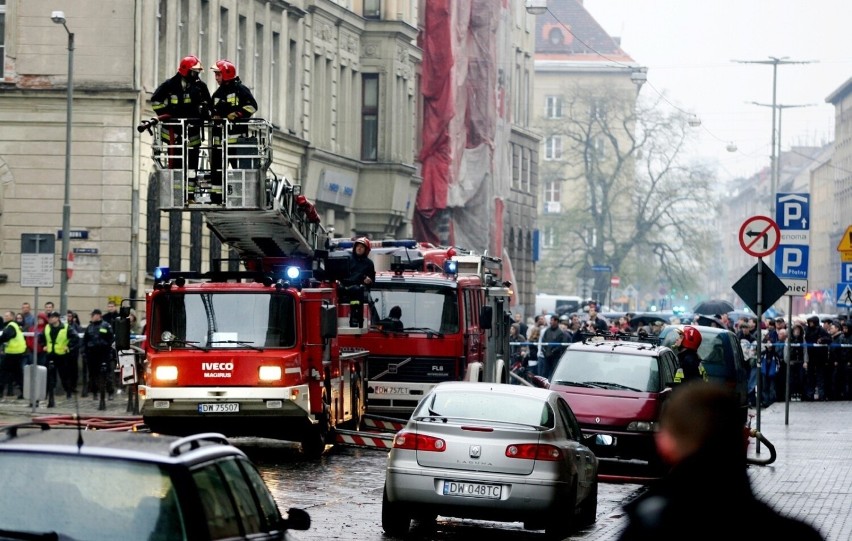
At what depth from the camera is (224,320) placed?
22.2 m

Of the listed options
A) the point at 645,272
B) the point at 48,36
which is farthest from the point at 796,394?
the point at 645,272

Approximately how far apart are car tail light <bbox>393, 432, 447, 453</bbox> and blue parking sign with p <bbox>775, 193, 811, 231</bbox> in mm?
13185

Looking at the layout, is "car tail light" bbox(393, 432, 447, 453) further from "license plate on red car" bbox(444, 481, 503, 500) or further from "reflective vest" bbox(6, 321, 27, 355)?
"reflective vest" bbox(6, 321, 27, 355)

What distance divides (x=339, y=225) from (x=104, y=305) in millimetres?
18533

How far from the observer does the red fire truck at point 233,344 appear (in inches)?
863

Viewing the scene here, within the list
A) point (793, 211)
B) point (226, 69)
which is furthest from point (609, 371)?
point (226, 69)

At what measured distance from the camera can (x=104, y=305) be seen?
4044cm

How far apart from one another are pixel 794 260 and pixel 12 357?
46.5ft

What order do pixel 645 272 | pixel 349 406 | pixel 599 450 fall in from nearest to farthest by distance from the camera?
pixel 599 450, pixel 349 406, pixel 645 272

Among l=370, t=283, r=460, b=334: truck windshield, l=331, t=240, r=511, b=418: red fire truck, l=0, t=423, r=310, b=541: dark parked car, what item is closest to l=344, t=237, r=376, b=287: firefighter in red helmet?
l=331, t=240, r=511, b=418: red fire truck

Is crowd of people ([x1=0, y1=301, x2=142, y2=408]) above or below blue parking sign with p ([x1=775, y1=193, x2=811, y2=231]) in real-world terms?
below

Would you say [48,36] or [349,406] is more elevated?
[48,36]

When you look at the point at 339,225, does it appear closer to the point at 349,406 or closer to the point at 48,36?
the point at 48,36

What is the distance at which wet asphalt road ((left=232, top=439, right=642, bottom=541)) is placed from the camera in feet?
53.9
